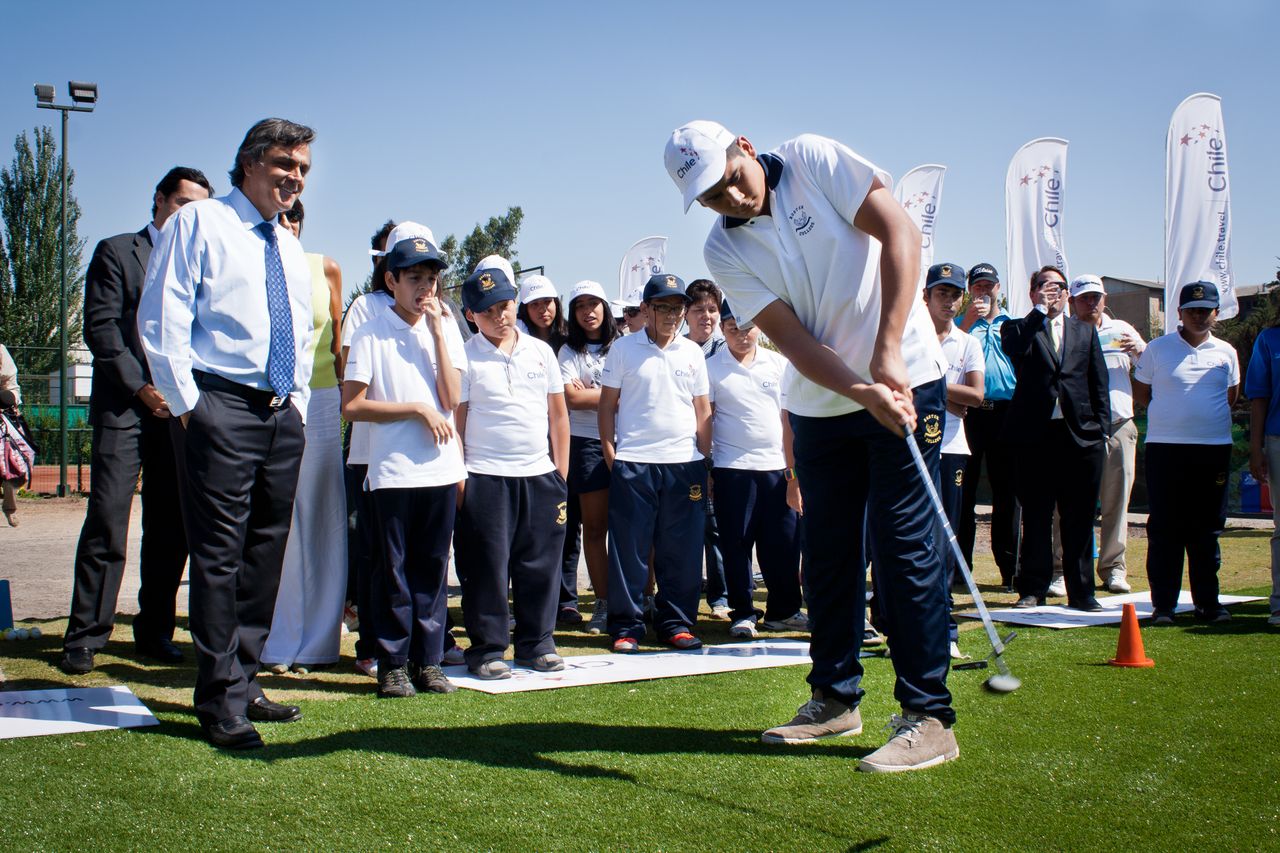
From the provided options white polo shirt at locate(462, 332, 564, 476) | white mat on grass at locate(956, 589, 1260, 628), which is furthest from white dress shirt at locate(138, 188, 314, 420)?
white mat on grass at locate(956, 589, 1260, 628)

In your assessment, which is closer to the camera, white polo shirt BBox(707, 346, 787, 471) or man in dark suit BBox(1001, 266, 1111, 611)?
white polo shirt BBox(707, 346, 787, 471)

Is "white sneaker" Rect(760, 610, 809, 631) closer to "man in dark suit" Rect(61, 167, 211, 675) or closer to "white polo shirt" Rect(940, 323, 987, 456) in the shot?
"white polo shirt" Rect(940, 323, 987, 456)

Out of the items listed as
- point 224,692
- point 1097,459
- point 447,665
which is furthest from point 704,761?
point 1097,459

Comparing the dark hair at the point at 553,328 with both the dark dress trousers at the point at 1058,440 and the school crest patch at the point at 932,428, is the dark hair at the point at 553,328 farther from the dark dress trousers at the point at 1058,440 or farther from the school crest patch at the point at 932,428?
the school crest patch at the point at 932,428

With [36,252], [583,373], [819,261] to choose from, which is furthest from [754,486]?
[36,252]

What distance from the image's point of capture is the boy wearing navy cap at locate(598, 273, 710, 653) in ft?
20.2

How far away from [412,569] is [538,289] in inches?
98.3

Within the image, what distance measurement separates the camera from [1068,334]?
747cm

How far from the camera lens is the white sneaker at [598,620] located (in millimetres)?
6762

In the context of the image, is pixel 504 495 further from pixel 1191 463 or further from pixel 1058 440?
pixel 1191 463

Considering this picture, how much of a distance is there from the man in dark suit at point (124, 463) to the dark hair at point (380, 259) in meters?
0.89

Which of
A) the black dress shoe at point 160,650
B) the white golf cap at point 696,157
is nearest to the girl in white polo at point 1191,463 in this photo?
the white golf cap at point 696,157

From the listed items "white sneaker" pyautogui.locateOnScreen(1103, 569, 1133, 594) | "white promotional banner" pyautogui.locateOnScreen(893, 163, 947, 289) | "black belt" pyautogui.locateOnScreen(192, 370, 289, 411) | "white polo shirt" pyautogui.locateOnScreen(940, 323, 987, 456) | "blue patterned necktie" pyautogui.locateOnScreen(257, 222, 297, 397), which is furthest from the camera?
"white promotional banner" pyautogui.locateOnScreen(893, 163, 947, 289)

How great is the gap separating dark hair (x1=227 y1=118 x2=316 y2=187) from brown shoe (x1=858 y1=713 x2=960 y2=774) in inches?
116
